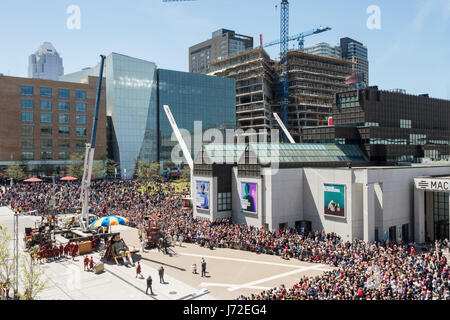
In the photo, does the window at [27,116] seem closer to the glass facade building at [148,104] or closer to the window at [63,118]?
the window at [63,118]

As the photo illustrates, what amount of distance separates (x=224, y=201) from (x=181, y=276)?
64.1 feet

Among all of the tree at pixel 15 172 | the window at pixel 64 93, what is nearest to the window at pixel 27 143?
the tree at pixel 15 172

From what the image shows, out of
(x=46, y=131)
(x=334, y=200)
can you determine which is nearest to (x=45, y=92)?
(x=46, y=131)

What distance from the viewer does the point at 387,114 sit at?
63250mm

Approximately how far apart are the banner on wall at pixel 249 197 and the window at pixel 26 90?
70668 mm

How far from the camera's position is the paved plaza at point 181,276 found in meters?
23.1

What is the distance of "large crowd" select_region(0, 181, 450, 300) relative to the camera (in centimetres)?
2089

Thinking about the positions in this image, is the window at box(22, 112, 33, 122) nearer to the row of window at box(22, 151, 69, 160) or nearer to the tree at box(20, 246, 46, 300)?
the row of window at box(22, 151, 69, 160)

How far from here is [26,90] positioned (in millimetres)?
89125

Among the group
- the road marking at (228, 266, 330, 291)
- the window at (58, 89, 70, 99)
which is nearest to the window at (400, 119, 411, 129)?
the road marking at (228, 266, 330, 291)

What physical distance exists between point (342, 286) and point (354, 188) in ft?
63.2

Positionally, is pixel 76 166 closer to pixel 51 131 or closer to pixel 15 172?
pixel 51 131
